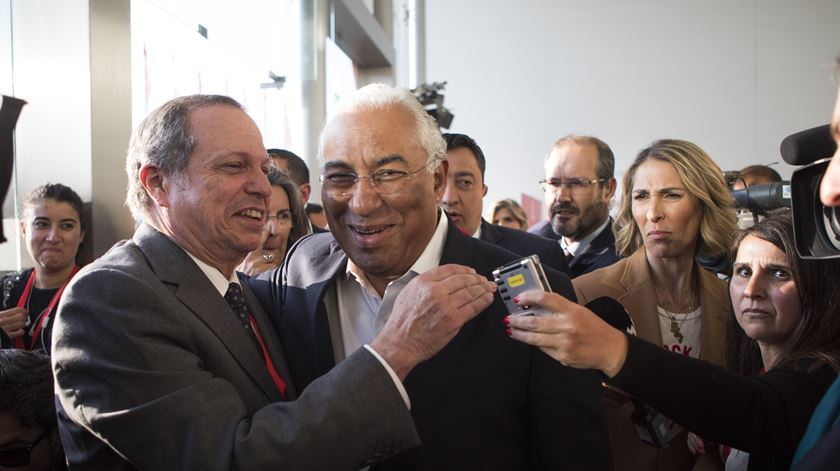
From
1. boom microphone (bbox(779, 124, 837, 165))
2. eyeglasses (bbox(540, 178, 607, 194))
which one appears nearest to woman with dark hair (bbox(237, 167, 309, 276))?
eyeglasses (bbox(540, 178, 607, 194))

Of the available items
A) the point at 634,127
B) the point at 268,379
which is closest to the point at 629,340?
the point at 268,379

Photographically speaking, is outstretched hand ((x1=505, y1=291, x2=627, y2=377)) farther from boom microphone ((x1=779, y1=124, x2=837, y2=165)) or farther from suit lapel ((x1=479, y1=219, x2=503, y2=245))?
suit lapel ((x1=479, y1=219, x2=503, y2=245))

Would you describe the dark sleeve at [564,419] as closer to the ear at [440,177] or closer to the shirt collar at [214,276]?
the ear at [440,177]

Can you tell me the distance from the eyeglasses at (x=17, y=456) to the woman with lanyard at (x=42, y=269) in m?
0.99

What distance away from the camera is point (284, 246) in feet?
10.1

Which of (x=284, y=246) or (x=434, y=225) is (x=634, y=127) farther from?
(x=434, y=225)

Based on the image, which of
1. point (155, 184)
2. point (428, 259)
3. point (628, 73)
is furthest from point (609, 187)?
point (628, 73)

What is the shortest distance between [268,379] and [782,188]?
2.10 m

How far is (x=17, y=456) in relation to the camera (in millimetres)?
1655

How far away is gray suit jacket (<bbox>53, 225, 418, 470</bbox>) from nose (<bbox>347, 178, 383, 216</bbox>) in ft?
1.41

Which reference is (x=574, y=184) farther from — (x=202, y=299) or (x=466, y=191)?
(x=202, y=299)

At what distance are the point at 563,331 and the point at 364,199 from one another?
56cm

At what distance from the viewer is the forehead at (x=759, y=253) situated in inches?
68.7

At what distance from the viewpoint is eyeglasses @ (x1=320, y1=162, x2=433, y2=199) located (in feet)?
5.29
